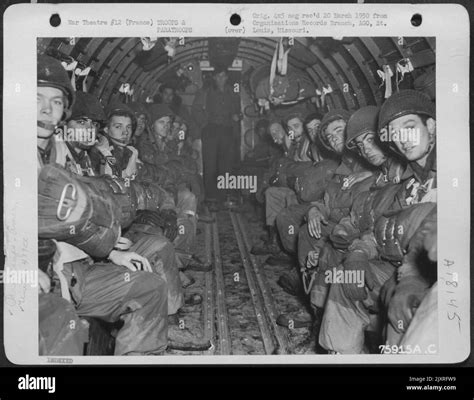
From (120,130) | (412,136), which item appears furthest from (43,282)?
(412,136)

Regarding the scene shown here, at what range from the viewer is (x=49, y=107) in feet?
5.37

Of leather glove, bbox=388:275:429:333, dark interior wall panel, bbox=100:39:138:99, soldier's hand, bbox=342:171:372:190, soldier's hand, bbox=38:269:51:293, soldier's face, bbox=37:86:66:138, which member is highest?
dark interior wall panel, bbox=100:39:138:99

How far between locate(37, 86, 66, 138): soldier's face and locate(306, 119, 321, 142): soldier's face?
49 cm

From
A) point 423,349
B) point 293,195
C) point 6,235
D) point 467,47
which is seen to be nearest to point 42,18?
point 6,235

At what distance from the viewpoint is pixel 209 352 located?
1.66 meters

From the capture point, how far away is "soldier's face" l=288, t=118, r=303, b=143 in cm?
167

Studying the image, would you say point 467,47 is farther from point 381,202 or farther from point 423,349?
point 423,349

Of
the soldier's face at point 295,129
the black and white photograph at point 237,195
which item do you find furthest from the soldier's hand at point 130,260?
the soldier's face at point 295,129

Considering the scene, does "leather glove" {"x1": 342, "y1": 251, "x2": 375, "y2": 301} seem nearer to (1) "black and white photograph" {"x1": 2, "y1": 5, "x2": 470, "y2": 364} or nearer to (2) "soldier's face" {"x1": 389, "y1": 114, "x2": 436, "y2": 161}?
(1) "black and white photograph" {"x1": 2, "y1": 5, "x2": 470, "y2": 364}

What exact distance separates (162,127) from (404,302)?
596 mm

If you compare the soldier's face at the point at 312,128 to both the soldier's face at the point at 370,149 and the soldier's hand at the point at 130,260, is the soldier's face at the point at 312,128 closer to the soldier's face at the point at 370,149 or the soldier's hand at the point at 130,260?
the soldier's face at the point at 370,149

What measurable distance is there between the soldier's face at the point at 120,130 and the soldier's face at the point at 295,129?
1.06ft

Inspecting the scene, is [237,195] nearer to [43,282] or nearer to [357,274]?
[357,274]

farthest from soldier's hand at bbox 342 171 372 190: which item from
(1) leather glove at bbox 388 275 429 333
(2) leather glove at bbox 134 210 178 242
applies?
(2) leather glove at bbox 134 210 178 242
